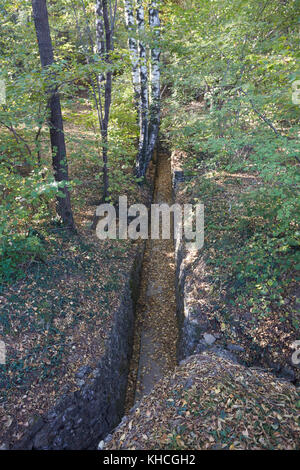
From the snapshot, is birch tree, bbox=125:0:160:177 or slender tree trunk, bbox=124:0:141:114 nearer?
slender tree trunk, bbox=124:0:141:114

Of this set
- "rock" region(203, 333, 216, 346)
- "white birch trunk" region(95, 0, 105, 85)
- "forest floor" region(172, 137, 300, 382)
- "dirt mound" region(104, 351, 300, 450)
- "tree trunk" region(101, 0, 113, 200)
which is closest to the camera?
"dirt mound" region(104, 351, 300, 450)

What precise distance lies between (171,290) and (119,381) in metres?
3.29

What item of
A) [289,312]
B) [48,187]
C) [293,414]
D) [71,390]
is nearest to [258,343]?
[289,312]

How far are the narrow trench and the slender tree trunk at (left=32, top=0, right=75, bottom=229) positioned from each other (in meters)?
3.18

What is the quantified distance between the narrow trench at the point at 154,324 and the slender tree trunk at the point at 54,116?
3.18m

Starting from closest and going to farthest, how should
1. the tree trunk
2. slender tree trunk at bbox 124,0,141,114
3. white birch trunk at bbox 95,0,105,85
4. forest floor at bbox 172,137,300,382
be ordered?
forest floor at bbox 172,137,300,382
the tree trunk
white birch trunk at bbox 95,0,105,85
slender tree trunk at bbox 124,0,141,114

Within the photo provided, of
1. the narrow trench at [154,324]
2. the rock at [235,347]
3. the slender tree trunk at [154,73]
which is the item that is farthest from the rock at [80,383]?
the slender tree trunk at [154,73]

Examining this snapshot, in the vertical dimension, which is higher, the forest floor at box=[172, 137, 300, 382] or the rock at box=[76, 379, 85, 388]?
the forest floor at box=[172, 137, 300, 382]

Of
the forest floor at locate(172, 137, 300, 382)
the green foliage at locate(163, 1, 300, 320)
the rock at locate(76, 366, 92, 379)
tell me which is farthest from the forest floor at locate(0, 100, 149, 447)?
the green foliage at locate(163, 1, 300, 320)

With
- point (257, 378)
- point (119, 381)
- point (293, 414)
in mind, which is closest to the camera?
point (293, 414)

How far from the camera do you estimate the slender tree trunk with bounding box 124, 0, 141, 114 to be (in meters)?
7.75

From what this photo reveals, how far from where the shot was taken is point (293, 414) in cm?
316

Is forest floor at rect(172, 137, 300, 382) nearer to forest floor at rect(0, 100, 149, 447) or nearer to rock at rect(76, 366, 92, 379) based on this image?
forest floor at rect(0, 100, 149, 447)

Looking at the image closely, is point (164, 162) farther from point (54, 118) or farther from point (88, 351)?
point (88, 351)
